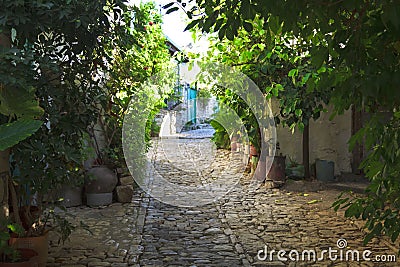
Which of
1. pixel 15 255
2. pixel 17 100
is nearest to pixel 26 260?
pixel 15 255

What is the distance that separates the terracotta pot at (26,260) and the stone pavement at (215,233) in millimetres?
448

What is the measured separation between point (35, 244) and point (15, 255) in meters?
0.35

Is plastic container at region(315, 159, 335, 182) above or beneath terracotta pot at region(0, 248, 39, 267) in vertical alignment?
above

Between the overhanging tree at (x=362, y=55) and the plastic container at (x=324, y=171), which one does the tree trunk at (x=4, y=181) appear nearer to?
the overhanging tree at (x=362, y=55)

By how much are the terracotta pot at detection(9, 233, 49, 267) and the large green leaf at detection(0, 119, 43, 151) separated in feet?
4.01

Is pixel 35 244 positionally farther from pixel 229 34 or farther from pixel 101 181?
pixel 101 181

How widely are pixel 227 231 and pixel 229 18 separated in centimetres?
307

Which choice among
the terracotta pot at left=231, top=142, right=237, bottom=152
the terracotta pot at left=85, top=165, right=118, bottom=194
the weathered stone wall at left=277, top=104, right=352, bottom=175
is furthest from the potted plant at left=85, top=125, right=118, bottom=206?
the terracotta pot at left=231, top=142, right=237, bottom=152

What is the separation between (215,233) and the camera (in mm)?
4801

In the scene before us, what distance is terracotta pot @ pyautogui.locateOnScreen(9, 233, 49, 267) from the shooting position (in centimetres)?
354

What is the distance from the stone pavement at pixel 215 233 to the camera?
13.2 ft

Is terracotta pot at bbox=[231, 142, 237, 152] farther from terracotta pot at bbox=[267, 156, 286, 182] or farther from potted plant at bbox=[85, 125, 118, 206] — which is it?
potted plant at bbox=[85, 125, 118, 206]

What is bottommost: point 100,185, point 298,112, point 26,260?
point 26,260

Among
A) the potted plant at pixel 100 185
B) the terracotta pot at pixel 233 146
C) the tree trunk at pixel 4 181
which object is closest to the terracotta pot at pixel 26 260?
the tree trunk at pixel 4 181
